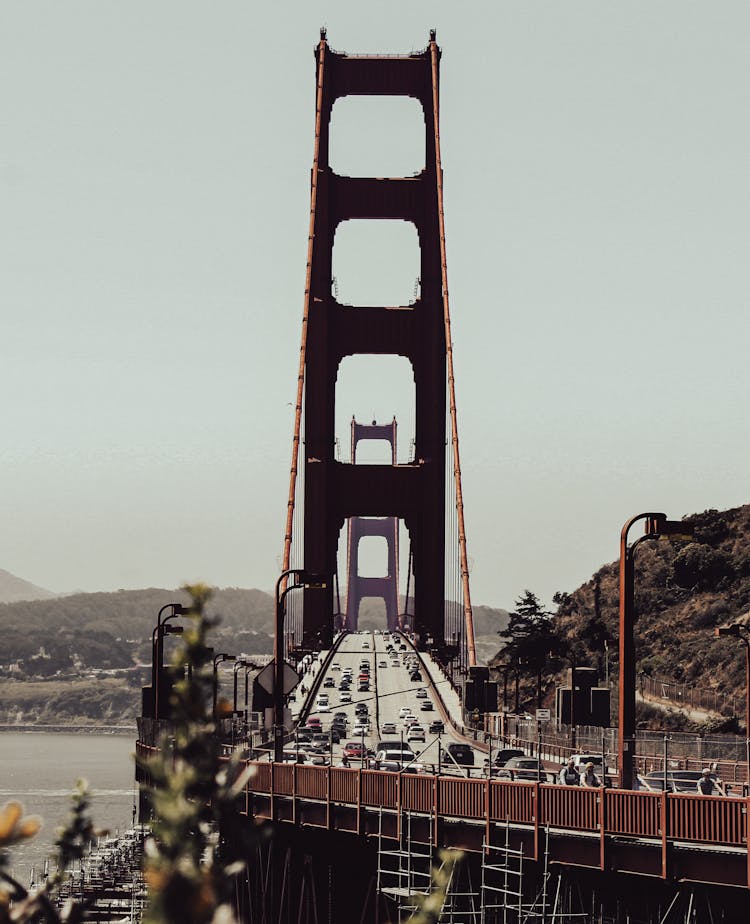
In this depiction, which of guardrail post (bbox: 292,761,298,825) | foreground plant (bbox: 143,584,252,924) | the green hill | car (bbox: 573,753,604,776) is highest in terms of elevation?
the green hill

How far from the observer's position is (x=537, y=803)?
31.6 m

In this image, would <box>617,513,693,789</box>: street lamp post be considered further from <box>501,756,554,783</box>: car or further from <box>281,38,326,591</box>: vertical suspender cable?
<box>281,38,326,591</box>: vertical suspender cable

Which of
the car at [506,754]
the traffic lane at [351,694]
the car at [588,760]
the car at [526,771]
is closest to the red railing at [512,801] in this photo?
the car at [526,771]

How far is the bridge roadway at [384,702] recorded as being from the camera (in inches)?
2344

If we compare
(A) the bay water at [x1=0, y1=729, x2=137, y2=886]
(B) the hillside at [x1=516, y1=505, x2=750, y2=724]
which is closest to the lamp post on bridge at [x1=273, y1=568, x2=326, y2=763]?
(A) the bay water at [x1=0, y1=729, x2=137, y2=886]

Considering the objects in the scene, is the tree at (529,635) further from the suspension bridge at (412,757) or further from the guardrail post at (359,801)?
the guardrail post at (359,801)

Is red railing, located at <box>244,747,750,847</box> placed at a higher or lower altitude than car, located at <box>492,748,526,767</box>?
lower

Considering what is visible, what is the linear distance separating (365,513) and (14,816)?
82.5 metres

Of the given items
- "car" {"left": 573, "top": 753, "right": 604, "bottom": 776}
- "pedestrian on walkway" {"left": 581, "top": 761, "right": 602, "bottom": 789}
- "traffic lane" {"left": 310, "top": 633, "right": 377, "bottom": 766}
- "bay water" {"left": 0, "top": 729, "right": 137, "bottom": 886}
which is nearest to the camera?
"pedestrian on walkway" {"left": 581, "top": 761, "right": 602, "bottom": 789}

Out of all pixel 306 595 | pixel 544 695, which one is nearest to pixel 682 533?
pixel 306 595

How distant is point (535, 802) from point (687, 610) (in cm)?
9938

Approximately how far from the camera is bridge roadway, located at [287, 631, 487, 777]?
2344 inches

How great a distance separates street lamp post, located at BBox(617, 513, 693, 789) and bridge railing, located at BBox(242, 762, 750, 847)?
664 mm

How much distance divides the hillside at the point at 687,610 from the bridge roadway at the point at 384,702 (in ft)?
46.9
